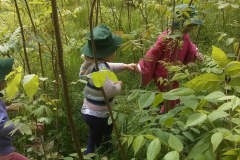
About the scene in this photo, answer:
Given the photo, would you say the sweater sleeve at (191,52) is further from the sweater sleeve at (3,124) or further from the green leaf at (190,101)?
the green leaf at (190,101)

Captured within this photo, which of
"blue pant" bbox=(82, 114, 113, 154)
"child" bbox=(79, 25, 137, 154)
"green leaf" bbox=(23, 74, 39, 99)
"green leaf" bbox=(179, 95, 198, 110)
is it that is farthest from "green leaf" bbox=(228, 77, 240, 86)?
"blue pant" bbox=(82, 114, 113, 154)

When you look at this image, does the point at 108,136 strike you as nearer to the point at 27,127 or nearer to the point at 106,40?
the point at 106,40

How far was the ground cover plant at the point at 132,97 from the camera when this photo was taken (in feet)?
3.12

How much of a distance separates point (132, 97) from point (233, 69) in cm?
42

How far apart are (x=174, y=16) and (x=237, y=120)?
35.5 inches

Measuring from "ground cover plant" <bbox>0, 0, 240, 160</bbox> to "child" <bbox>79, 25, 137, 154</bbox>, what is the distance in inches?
4.4

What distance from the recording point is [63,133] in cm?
249

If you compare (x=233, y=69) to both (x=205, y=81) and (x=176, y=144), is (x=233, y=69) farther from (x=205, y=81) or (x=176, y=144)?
(x=176, y=144)

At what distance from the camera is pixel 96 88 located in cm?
212

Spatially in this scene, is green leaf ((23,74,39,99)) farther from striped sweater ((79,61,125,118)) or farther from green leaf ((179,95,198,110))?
striped sweater ((79,61,125,118))

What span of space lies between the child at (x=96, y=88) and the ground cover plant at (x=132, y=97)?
0.11 meters

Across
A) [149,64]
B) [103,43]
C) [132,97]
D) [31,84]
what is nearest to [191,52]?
[149,64]

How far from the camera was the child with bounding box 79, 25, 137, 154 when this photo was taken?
2.05m

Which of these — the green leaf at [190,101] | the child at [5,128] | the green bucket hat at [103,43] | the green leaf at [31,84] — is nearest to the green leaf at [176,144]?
the green leaf at [190,101]
